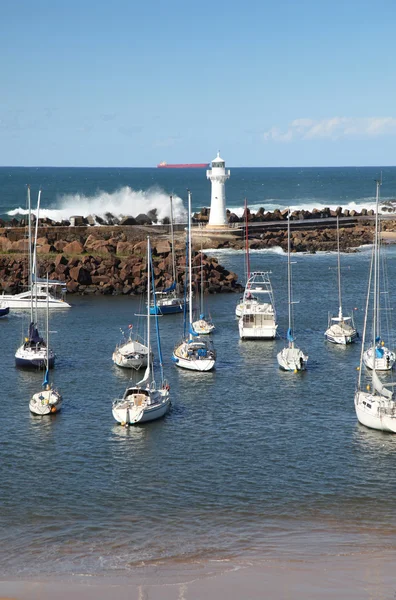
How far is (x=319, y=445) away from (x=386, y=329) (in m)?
19.7

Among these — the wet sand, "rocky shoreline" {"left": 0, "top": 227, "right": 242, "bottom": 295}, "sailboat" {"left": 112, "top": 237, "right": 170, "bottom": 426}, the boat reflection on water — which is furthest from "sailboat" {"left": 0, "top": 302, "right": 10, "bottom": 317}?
the wet sand

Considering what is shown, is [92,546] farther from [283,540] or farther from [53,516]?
[283,540]

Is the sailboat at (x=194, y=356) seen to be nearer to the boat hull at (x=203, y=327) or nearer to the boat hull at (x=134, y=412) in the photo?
the boat hull at (x=203, y=327)

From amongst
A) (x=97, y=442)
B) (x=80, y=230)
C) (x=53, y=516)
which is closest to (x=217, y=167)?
(x=80, y=230)

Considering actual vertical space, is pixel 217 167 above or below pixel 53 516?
above

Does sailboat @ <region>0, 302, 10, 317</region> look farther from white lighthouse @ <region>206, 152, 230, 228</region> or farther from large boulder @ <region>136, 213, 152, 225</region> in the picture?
large boulder @ <region>136, 213, 152, 225</region>

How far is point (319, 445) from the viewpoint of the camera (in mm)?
29906

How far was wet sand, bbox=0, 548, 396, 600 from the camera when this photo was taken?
19375 mm

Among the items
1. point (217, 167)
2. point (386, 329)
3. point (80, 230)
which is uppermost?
point (217, 167)

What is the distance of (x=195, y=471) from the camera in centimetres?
2770

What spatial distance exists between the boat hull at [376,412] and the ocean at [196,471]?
37 centimetres

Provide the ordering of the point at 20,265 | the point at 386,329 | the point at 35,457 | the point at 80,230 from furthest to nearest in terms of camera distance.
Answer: the point at 80,230 < the point at 20,265 < the point at 386,329 < the point at 35,457

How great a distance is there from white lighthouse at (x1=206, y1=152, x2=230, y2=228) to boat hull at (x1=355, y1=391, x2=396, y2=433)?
186 feet

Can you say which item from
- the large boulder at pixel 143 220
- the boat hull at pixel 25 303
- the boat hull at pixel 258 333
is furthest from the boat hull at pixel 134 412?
the large boulder at pixel 143 220
